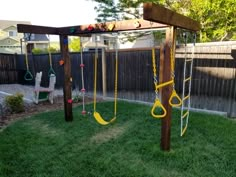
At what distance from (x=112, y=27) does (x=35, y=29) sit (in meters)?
1.56

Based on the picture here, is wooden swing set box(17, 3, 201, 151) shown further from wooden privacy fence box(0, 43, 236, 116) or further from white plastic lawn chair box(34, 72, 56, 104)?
white plastic lawn chair box(34, 72, 56, 104)

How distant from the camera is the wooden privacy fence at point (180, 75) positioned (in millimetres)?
4277

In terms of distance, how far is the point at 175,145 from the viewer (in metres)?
3.05

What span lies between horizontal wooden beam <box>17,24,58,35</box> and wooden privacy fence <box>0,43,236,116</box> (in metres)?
2.40

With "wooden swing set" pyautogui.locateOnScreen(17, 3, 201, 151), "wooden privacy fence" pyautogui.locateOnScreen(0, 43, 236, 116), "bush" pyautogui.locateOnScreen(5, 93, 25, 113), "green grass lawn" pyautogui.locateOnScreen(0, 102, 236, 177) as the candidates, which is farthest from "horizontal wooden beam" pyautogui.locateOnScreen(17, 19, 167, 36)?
"wooden privacy fence" pyautogui.locateOnScreen(0, 43, 236, 116)

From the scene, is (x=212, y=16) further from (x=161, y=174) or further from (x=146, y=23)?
(x=161, y=174)

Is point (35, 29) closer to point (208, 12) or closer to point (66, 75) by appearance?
point (66, 75)

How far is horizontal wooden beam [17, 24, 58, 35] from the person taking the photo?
3504 millimetres

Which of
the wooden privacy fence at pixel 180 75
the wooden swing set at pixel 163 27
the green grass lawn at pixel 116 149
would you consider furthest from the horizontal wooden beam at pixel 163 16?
the wooden privacy fence at pixel 180 75

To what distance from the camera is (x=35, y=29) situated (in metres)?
3.67

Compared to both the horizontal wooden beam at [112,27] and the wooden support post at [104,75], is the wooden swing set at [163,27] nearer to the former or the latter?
the horizontal wooden beam at [112,27]

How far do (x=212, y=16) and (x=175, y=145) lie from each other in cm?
513

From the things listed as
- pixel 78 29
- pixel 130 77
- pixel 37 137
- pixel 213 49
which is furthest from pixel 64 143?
pixel 213 49

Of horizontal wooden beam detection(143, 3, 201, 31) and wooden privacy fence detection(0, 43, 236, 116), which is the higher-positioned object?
horizontal wooden beam detection(143, 3, 201, 31)
